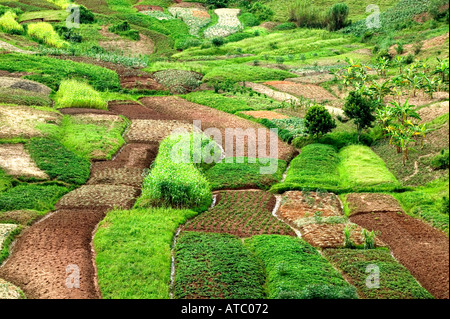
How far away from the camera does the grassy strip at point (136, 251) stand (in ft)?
53.7

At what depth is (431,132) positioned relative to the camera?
28188mm

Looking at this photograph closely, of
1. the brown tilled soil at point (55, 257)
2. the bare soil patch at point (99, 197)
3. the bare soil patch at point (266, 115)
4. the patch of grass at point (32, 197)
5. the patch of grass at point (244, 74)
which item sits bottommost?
the brown tilled soil at point (55, 257)

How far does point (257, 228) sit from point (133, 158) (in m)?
9.44

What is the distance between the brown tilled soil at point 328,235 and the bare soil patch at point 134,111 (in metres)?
16.7

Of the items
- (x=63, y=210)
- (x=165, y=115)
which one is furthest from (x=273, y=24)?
(x=63, y=210)

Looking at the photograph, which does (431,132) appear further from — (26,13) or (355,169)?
(26,13)

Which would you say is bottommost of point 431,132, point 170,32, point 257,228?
point 257,228

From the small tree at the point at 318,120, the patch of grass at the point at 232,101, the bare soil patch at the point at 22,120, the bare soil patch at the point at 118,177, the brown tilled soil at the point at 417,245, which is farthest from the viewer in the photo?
the patch of grass at the point at 232,101

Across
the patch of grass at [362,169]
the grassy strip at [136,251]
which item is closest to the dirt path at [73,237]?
the grassy strip at [136,251]

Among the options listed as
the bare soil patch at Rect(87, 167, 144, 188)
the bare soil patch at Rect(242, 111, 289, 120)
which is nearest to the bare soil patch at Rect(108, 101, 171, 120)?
the bare soil patch at Rect(242, 111, 289, 120)

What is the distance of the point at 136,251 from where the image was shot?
725 inches

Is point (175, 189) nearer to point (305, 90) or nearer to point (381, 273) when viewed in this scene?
point (381, 273)

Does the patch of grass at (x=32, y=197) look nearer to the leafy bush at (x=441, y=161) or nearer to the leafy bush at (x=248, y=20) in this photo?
the leafy bush at (x=441, y=161)

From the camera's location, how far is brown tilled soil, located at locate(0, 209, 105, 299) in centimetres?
1617
